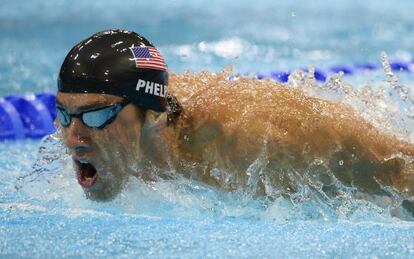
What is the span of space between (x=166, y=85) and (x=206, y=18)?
6.17 metres

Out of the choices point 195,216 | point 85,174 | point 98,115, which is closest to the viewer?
point 98,115

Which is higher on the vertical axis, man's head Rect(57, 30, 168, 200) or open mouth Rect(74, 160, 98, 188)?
man's head Rect(57, 30, 168, 200)

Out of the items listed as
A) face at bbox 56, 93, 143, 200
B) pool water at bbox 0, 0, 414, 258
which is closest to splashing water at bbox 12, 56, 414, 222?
pool water at bbox 0, 0, 414, 258

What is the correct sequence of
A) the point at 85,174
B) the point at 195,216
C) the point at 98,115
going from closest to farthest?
1. the point at 98,115
2. the point at 85,174
3. the point at 195,216

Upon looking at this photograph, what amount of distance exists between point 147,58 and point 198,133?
29cm

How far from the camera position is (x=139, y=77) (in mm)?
2572

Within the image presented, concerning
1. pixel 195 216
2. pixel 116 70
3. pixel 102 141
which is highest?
pixel 116 70

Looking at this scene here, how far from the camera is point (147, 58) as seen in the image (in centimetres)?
260

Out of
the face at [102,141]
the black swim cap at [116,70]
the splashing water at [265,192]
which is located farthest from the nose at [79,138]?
the splashing water at [265,192]

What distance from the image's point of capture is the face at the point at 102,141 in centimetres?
252

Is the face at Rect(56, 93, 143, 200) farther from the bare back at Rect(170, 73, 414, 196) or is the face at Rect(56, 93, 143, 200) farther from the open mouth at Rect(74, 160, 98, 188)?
the bare back at Rect(170, 73, 414, 196)

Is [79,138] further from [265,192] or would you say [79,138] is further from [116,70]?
[265,192]

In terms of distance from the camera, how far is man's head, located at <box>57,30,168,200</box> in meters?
2.52

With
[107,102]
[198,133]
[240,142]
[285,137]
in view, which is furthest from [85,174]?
[285,137]
